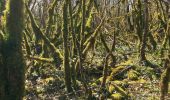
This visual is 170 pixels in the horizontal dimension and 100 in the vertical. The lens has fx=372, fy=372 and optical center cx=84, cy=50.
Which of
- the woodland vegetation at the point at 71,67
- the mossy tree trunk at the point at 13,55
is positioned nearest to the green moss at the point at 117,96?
the woodland vegetation at the point at 71,67

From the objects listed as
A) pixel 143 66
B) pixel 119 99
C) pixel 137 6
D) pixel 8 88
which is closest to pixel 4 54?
pixel 8 88

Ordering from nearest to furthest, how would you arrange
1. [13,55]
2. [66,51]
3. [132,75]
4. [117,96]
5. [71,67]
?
[13,55] → [117,96] → [66,51] → [71,67] → [132,75]

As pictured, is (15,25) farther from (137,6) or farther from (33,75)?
(137,6)

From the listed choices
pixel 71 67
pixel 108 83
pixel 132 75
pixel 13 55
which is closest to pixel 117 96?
pixel 108 83

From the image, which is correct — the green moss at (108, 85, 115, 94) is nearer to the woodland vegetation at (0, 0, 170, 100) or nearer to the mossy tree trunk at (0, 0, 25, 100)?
the woodland vegetation at (0, 0, 170, 100)

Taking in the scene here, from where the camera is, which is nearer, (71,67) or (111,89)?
(111,89)

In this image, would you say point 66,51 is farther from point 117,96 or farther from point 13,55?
point 13,55

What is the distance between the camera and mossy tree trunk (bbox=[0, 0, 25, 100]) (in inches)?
349

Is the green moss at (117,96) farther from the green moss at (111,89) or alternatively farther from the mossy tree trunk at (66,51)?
the mossy tree trunk at (66,51)

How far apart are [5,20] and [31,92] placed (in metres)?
3.83

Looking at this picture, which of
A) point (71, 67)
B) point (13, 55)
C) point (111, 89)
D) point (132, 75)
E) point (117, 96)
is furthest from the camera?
point (132, 75)

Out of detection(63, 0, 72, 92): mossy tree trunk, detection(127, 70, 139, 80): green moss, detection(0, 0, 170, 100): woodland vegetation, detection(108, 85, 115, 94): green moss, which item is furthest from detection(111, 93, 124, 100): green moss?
detection(127, 70, 139, 80): green moss

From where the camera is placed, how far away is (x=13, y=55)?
8.85 m

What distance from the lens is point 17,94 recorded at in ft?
29.8
